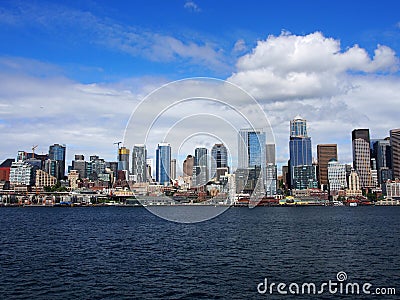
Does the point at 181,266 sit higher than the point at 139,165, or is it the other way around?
the point at 139,165

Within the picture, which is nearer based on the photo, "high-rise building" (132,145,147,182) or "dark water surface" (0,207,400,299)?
"dark water surface" (0,207,400,299)

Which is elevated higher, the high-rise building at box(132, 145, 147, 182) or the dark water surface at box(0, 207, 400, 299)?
the high-rise building at box(132, 145, 147, 182)

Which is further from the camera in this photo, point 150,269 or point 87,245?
point 87,245

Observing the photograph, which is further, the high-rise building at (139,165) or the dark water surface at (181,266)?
the high-rise building at (139,165)

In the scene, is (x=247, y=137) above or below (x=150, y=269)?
above

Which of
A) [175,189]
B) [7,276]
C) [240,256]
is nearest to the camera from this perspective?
[7,276]

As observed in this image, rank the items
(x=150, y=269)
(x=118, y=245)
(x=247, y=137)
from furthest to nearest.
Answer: (x=118, y=245) < (x=247, y=137) < (x=150, y=269)

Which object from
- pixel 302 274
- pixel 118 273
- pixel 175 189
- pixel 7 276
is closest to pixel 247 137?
pixel 302 274

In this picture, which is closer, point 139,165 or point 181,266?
point 181,266

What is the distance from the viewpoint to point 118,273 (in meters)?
29.7

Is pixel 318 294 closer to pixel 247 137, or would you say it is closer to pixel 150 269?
pixel 150 269

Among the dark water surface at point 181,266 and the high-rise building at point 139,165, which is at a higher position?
the high-rise building at point 139,165

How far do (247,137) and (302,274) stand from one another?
51.7 feet

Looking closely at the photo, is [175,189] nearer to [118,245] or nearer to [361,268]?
[118,245]
